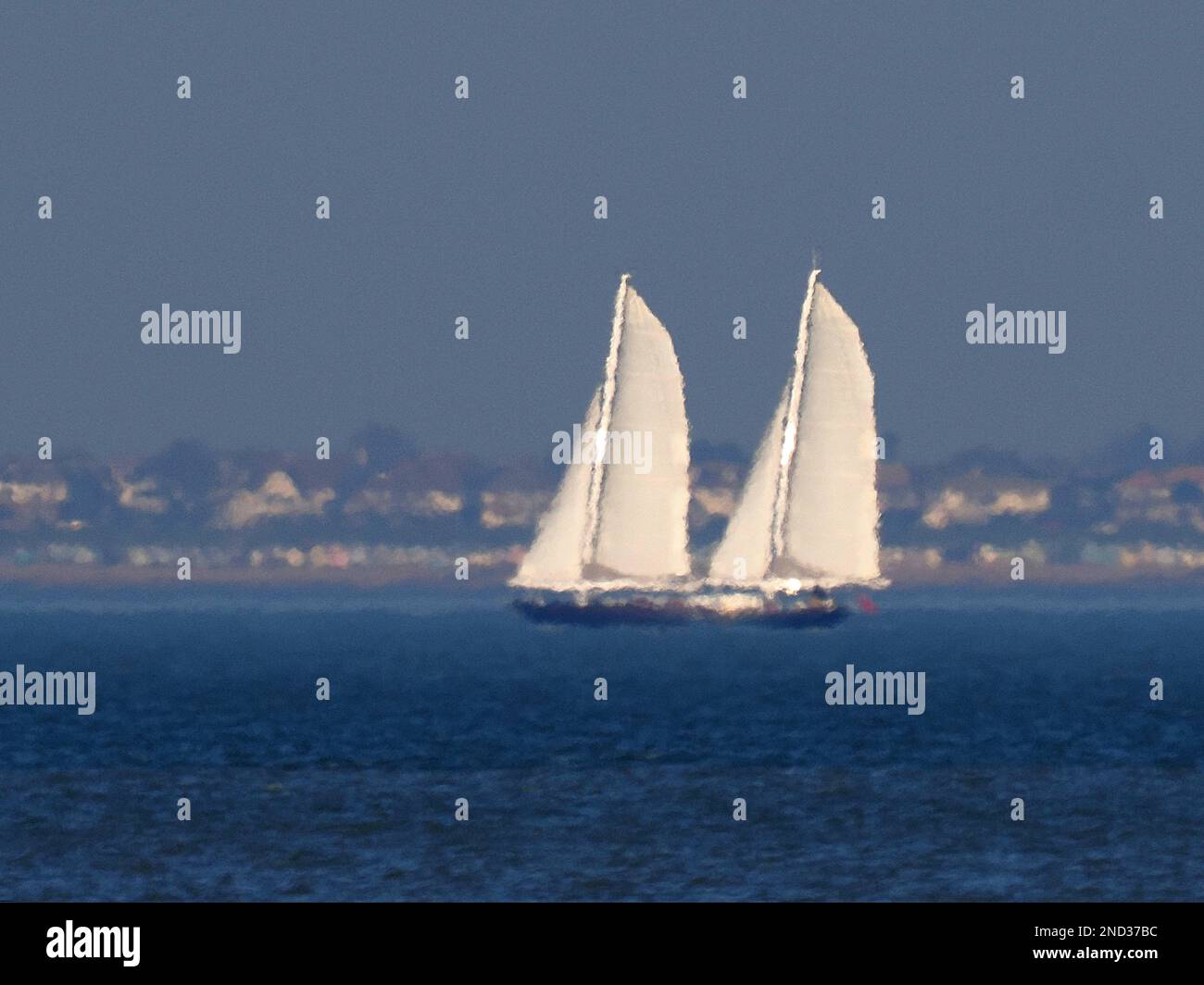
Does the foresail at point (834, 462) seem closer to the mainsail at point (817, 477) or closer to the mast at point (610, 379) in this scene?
the mainsail at point (817, 477)

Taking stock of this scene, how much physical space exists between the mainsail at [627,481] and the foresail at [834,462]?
8208 millimetres

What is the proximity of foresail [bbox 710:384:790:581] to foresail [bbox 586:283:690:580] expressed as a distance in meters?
2.91

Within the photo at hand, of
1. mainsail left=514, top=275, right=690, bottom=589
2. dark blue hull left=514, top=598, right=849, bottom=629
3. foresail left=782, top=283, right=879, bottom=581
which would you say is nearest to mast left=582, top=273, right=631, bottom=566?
mainsail left=514, top=275, right=690, bottom=589

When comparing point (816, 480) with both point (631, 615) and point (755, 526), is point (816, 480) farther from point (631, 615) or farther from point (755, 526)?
point (631, 615)

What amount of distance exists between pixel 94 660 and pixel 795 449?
164 ft

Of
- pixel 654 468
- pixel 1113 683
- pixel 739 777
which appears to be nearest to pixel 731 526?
pixel 654 468

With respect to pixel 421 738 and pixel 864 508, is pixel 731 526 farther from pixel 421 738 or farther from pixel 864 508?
pixel 421 738

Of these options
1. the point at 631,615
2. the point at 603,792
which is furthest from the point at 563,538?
the point at 603,792

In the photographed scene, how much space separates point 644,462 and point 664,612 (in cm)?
3367

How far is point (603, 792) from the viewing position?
58.8m

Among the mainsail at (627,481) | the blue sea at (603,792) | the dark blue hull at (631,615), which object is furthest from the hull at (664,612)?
the blue sea at (603,792)

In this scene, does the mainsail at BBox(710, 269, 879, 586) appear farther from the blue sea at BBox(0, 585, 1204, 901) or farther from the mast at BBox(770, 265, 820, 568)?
the blue sea at BBox(0, 585, 1204, 901)

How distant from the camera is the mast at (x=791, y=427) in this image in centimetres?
13812

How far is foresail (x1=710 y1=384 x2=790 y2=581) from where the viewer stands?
144 metres
